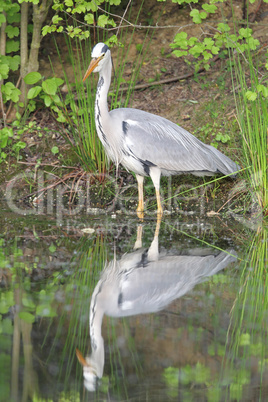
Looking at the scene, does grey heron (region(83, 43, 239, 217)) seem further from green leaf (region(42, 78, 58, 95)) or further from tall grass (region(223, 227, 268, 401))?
tall grass (region(223, 227, 268, 401))

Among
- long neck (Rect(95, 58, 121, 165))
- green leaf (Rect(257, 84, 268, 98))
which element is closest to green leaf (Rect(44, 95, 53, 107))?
long neck (Rect(95, 58, 121, 165))

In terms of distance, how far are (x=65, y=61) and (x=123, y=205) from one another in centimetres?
246

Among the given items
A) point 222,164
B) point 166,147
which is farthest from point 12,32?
point 222,164

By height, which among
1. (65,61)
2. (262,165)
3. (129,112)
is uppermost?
(65,61)

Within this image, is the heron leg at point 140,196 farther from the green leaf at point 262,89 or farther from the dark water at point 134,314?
the green leaf at point 262,89

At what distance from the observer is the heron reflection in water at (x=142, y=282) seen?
3.15 meters

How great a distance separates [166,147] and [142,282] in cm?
227

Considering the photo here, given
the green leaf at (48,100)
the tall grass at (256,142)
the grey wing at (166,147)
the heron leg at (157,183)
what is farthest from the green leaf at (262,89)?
the green leaf at (48,100)

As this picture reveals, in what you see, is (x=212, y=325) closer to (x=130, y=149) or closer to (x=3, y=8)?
(x=130, y=149)

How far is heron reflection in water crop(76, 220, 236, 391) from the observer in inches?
124

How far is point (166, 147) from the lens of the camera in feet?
19.6

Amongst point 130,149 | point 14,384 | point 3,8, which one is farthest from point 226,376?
point 3,8

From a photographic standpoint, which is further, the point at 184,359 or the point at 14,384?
the point at 184,359

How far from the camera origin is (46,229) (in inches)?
209
